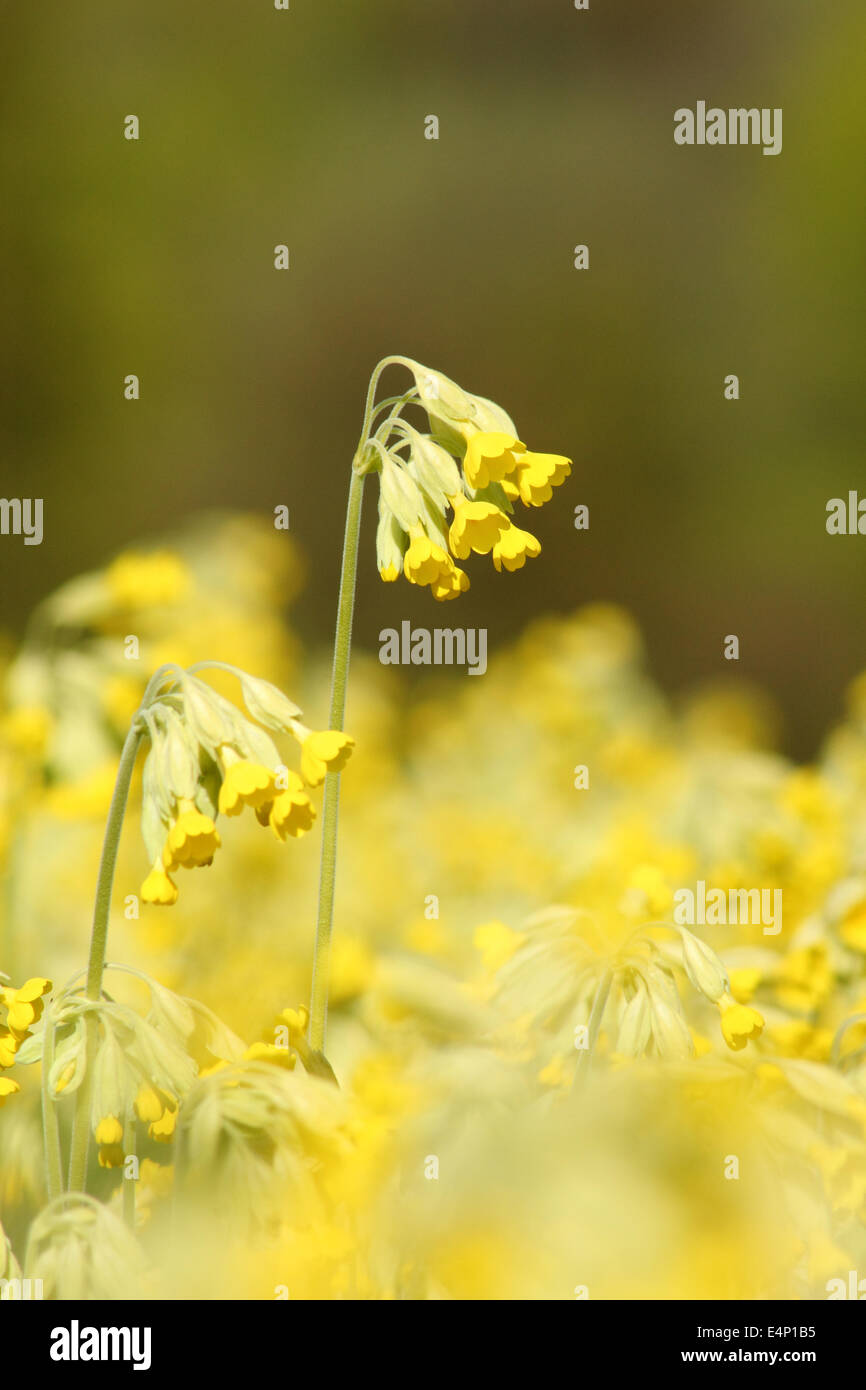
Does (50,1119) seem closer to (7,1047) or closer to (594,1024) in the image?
(7,1047)

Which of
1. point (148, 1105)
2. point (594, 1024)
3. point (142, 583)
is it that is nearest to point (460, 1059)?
point (594, 1024)

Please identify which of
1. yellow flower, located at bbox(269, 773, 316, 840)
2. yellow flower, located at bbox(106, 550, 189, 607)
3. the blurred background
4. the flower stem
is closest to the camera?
yellow flower, located at bbox(269, 773, 316, 840)

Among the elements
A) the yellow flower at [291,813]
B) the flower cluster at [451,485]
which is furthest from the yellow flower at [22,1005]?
the flower cluster at [451,485]

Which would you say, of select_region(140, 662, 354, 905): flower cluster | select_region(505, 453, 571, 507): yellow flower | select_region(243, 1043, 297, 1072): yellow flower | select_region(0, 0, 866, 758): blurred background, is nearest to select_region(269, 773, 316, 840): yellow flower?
select_region(140, 662, 354, 905): flower cluster

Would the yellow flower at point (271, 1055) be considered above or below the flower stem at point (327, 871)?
below

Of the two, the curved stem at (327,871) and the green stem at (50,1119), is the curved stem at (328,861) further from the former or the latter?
the green stem at (50,1119)

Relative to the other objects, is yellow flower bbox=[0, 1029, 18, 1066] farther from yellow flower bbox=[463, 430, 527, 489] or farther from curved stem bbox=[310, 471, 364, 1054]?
yellow flower bbox=[463, 430, 527, 489]
